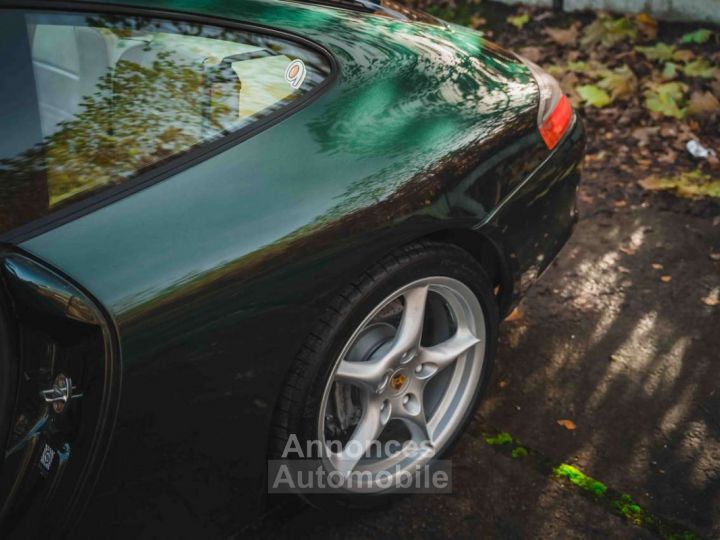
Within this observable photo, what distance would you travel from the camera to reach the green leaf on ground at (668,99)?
464 cm

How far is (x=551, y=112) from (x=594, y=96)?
2376mm

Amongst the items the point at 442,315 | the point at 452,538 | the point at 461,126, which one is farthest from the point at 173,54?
the point at 452,538

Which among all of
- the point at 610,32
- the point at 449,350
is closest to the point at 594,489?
the point at 449,350

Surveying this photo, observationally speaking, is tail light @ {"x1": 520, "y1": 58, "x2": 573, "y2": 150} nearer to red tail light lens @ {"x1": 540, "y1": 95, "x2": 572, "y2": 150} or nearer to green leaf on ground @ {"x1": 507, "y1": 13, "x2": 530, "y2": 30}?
red tail light lens @ {"x1": 540, "y1": 95, "x2": 572, "y2": 150}

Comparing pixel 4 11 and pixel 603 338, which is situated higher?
pixel 4 11

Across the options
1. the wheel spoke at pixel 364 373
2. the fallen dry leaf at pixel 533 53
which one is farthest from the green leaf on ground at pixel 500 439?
the fallen dry leaf at pixel 533 53

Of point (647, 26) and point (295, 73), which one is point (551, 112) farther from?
point (647, 26)

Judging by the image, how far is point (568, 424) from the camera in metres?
2.78

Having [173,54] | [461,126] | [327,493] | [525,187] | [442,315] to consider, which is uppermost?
[173,54]

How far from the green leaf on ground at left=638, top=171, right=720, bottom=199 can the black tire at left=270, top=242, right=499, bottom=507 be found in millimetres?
2202

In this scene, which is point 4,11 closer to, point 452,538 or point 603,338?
point 452,538

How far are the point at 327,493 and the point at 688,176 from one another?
9.08 ft

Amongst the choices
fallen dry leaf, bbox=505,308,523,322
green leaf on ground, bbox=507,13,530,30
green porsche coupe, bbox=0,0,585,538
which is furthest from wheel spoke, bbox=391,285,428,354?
green leaf on ground, bbox=507,13,530,30

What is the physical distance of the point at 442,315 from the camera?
251cm
